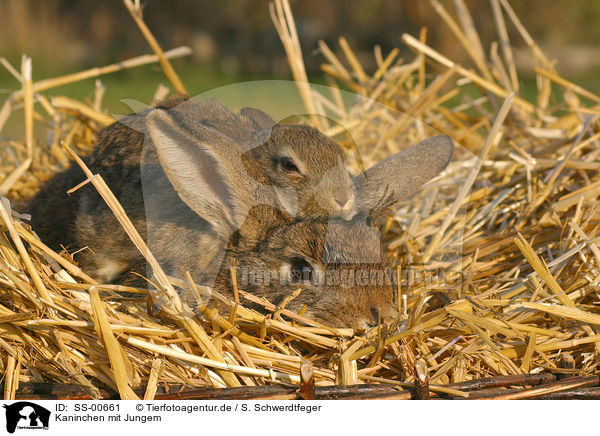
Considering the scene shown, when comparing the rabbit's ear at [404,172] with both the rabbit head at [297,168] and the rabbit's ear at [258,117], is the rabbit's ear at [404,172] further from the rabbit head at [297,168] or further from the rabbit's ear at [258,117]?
the rabbit's ear at [258,117]

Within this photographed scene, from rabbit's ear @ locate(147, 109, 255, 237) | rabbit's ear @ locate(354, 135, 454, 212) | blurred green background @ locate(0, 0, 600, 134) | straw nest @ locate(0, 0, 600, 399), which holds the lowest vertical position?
straw nest @ locate(0, 0, 600, 399)

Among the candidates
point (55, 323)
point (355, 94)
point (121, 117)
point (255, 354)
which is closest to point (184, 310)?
point (255, 354)

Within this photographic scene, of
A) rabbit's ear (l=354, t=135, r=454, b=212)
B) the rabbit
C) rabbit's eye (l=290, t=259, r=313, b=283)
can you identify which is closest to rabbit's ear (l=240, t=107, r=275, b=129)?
the rabbit

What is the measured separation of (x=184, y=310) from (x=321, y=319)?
0.44 m

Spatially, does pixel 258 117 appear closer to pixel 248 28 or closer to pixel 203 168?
pixel 203 168

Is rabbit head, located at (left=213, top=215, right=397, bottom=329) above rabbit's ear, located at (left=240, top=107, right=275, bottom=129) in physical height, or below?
below

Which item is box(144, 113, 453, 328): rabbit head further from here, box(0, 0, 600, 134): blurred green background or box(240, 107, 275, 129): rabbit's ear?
box(0, 0, 600, 134): blurred green background

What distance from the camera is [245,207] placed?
6.26 feet

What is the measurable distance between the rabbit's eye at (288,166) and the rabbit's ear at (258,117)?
255 millimetres

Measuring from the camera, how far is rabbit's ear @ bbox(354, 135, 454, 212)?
2.11m
